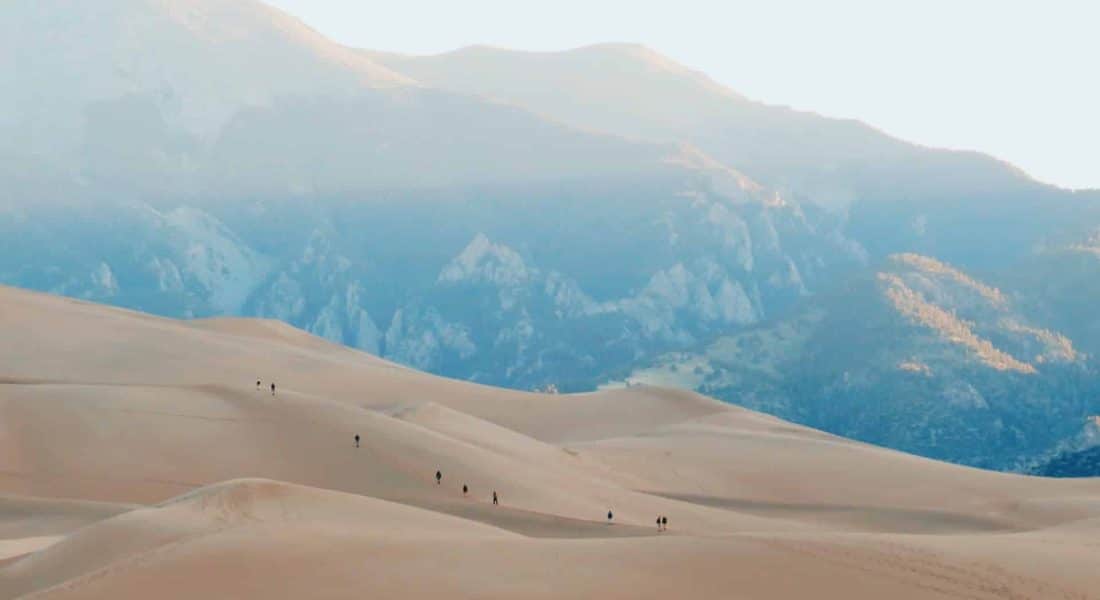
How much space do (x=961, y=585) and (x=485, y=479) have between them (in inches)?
1345

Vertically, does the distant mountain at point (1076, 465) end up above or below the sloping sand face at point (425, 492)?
above

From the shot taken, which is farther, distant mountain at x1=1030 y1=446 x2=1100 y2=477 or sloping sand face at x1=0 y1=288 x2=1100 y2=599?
distant mountain at x1=1030 y1=446 x2=1100 y2=477

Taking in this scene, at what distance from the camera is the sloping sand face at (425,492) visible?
36.5m

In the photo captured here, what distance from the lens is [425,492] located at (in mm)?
65562

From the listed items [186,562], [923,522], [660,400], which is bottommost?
[186,562]

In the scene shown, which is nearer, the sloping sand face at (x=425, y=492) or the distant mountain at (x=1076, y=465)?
the sloping sand face at (x=425, y=492)

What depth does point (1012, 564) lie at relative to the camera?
40656mm

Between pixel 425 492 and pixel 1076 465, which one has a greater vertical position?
pixel 1076 465

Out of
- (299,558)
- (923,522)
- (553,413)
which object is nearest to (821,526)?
(923,522)

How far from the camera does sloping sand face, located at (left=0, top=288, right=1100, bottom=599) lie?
3647cm

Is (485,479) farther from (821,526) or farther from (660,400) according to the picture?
(660,400)

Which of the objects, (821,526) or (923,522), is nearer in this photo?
(821,526)

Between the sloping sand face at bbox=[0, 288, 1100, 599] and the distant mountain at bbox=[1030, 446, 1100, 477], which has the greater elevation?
the distant mountain at bbox=[1030, 446, 1100, 477]

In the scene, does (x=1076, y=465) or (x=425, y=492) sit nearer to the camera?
(x=425, y=492)
